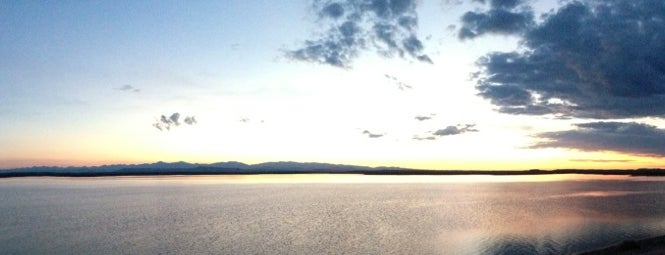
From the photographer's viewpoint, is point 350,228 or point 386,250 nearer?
point 386,250

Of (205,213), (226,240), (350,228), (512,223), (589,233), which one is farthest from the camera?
(205,213)

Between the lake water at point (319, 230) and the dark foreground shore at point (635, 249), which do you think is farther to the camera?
the lake water at point (319, 230)

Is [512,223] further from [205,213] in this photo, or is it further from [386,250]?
[205,213]

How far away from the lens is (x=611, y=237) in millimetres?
45281

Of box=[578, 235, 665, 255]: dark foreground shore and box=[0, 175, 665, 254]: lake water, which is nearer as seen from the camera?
box=[578, 235, 665, 255]: dark foreground shore

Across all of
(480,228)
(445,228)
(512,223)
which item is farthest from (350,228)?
(512,223)

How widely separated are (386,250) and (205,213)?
3668 cm

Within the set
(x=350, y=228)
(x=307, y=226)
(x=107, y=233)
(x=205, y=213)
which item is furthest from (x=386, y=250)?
(x=205, y=213)

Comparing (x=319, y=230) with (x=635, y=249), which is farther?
(x=319, y=230)

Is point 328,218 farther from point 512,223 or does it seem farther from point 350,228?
point 512,223

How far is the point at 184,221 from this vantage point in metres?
58.8

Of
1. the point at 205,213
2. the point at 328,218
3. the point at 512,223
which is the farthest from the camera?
the point at 205,213

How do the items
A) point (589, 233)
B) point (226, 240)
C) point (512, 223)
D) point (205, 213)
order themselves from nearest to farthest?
1. point (226, 240)
2. point (589, 233)
3. point (512, 223)
4. point (205, 213)

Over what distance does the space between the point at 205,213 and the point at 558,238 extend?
45.0 metres
